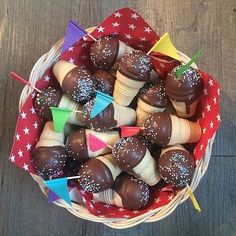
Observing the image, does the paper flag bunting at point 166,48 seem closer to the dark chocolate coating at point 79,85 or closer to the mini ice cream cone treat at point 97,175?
the dark chocolate coating at point 79,85

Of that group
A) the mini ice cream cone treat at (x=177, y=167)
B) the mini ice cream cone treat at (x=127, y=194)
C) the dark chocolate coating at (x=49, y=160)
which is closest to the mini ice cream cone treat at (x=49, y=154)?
the dark chocolate coating at (x=49, y=160)

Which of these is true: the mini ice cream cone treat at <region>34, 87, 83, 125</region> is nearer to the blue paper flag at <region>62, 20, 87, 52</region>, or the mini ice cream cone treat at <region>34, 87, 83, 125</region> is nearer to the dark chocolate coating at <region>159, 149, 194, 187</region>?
the blue paper flag at <region>62, 20, 87, 52</region>

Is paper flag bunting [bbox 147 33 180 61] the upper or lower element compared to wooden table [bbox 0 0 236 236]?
upper

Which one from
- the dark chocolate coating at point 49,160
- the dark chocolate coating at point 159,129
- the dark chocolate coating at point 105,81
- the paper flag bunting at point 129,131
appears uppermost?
the dark chocolate coating at point 105,81

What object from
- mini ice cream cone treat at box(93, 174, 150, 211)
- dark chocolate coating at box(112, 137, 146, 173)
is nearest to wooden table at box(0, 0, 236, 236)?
mini ice cream cone treat at box(93, 174, 150, 211)

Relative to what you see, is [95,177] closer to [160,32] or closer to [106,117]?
[106,117]
